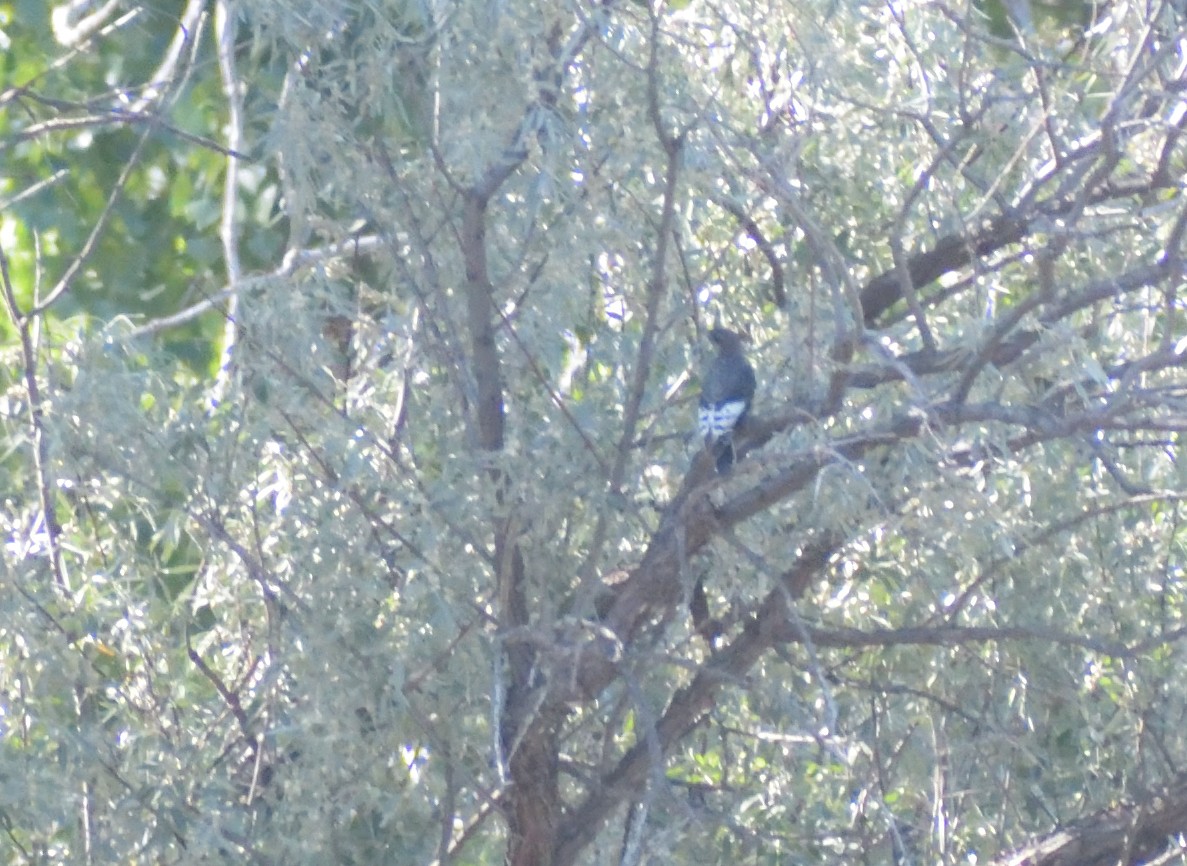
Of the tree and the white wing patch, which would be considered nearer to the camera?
the tree

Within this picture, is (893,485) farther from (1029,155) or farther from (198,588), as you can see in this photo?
(198,588)

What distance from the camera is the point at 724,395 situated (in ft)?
10.8

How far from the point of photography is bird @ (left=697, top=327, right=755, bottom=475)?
3119mm

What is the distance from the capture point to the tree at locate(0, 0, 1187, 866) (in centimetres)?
296

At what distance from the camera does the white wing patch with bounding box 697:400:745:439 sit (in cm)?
313

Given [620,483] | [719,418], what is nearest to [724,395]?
[719,418]

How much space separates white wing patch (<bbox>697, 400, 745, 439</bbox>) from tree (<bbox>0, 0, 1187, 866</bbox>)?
7 centimetres

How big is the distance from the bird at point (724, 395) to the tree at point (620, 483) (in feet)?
0.18

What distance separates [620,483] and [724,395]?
0.34 m

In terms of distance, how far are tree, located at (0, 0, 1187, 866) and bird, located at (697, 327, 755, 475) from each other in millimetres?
55

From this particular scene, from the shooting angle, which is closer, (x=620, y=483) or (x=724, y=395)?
(x=620, y=483)

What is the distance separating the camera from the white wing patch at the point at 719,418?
10.3ft

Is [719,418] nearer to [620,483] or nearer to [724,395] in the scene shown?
[724,395]

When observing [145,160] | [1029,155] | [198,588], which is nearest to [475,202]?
[198,588]
